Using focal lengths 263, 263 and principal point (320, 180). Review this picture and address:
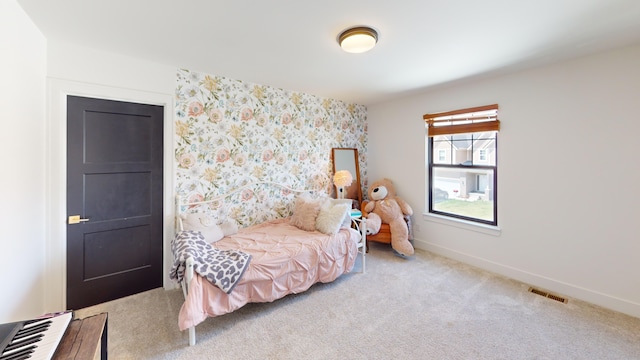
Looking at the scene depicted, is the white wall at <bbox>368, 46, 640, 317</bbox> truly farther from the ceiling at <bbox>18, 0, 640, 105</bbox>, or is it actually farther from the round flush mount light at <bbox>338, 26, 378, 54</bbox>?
the round flush mount light at <bbox>338, 26, 378, 54</bbox>

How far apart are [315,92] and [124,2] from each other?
2457 millimetres

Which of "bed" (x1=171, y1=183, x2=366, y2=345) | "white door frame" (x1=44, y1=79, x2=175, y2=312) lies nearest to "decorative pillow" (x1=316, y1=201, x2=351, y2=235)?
"bed" (x1=171, y1=183, x2=366, y2=345)

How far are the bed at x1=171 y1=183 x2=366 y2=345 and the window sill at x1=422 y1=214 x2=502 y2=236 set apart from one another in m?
1.16

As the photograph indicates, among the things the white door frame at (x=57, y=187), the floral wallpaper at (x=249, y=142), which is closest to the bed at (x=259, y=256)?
the floral wallpaper at (x=249, y=142)

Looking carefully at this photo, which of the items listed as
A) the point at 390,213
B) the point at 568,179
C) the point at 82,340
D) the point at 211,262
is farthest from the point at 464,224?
the point at 82,340

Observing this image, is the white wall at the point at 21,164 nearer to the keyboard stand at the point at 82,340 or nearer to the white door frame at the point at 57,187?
the white door frame at the point at 57,187

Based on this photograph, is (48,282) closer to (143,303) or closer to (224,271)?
(143,303)

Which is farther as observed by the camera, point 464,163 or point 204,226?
point 464,163

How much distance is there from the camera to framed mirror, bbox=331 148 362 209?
430 centimetres

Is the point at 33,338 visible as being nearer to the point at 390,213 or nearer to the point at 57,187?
the point at 57,187

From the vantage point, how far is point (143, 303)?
2521 millimetres

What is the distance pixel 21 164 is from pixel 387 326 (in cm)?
297

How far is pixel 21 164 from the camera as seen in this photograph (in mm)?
1824

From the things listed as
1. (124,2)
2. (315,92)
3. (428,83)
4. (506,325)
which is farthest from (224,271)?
(428,83)
